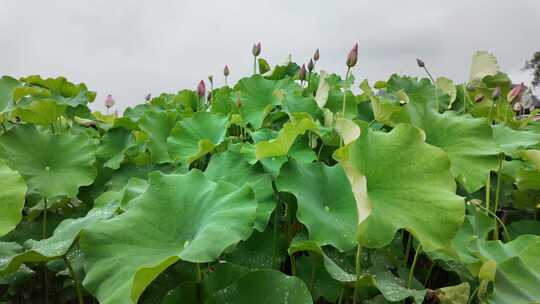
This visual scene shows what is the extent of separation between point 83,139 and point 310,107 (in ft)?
2.03

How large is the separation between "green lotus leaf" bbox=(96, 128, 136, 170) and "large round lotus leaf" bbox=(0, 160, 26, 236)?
55 centimetres

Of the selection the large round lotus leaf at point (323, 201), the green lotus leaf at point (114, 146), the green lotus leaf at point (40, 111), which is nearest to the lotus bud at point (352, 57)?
the large round lotus leaf at point (323, 201)

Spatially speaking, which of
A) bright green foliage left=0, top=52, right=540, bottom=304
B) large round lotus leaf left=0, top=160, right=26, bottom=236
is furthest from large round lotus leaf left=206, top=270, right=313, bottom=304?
large round lotus leaf left=0, top=160, right=26, bottom=236

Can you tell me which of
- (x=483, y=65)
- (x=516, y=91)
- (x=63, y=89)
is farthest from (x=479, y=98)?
(x=63, y=89)

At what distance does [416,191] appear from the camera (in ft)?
3.00

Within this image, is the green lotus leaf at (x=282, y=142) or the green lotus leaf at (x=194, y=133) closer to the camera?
the green lotus leaf at (x=282, y=142)

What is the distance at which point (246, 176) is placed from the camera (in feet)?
3.57

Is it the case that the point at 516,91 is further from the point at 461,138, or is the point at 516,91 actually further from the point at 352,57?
the point at 352,57

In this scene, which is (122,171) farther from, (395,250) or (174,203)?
(395,250)

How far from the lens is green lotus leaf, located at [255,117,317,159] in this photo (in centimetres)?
102

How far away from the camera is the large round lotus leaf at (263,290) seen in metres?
0.82

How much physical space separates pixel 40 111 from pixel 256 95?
0.64 metres

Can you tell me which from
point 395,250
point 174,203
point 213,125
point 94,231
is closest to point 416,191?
point 395,250

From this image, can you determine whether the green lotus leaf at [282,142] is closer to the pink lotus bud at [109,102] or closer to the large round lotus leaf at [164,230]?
the large round lotus leaf at [164,230]
